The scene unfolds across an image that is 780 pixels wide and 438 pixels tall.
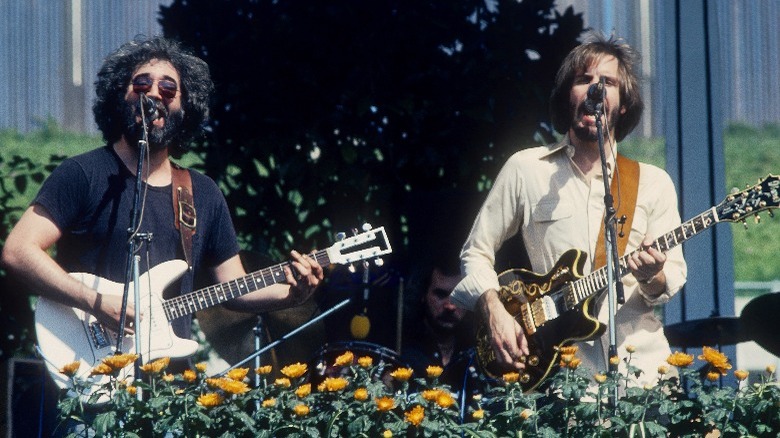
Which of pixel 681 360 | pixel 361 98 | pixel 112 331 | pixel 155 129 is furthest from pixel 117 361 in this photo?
pixel 361 98

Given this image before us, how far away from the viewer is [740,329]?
16.4 ft

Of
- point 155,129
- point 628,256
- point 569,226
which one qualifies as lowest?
point 628,256

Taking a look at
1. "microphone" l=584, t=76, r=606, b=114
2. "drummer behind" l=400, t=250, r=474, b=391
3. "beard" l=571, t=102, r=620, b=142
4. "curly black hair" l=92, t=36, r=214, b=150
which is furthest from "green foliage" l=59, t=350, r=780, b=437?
"drummer behind" l=400, t=250, r=474, b=391

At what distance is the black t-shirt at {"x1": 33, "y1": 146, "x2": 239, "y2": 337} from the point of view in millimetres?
4098

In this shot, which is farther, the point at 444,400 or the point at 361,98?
the point at 361,98

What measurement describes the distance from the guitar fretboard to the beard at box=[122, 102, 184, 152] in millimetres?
1526

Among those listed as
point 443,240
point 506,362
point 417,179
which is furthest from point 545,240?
point 417,179

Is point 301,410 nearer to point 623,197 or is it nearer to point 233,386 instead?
point 233,386

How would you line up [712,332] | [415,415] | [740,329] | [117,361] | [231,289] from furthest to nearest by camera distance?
[712,332] → [740,329] → [231,289] → [117,361] → [415,415]

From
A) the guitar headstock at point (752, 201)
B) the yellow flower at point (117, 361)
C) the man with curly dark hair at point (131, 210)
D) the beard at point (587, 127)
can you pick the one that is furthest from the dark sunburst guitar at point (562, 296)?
the yellow flower at point (117, 361)

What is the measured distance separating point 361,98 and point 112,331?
1.91m

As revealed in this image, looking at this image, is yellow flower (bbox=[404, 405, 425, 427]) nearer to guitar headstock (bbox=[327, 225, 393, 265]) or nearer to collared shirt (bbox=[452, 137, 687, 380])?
collared shirt (bbox=[452, 137, 687, 380])

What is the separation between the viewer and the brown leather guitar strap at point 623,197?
161 inches

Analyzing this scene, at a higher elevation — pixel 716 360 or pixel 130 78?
pixel 130 78
